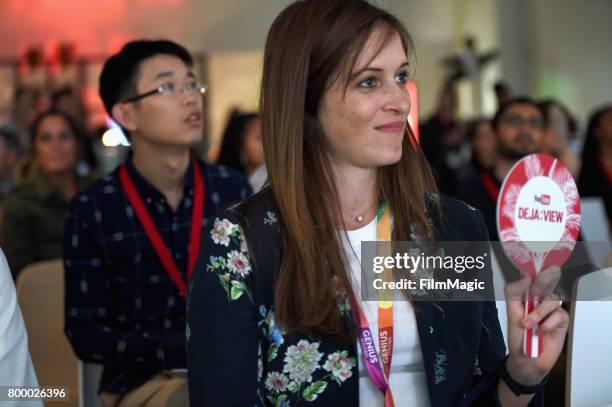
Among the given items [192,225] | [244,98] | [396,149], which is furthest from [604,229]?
[244,98]

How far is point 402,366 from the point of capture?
71.1 inches

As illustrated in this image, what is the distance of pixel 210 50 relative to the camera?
10.6 metres

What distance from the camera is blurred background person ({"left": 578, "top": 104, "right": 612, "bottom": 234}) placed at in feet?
16.9

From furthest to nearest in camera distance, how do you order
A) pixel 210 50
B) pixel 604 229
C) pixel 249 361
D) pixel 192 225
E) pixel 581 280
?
pixel 210 50 < pixel 604 229 < pixel 192 225 < pixel 581 280 < pixel 249 361

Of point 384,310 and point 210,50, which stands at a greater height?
point 210,50

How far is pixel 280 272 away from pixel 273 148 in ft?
0.87

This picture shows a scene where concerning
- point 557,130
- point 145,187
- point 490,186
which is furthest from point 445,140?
point 145,187

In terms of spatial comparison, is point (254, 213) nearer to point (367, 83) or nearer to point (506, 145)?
point (367, 83)

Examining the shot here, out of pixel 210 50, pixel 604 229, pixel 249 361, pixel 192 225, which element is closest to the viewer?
pixel 249 361

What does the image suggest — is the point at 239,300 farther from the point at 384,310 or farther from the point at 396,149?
the point at 396,149

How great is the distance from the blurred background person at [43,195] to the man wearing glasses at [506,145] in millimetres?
1978

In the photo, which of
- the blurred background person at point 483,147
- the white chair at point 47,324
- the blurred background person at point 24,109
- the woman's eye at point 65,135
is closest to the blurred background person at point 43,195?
the woman's eye at point 65,135

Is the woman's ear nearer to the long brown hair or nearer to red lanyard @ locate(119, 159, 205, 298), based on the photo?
red lanyard @ locate(119, 159, 205, 298)

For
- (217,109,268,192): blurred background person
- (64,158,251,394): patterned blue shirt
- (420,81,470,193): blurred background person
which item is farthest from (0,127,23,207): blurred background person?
(64,158,251,394): patterned blue shirt
